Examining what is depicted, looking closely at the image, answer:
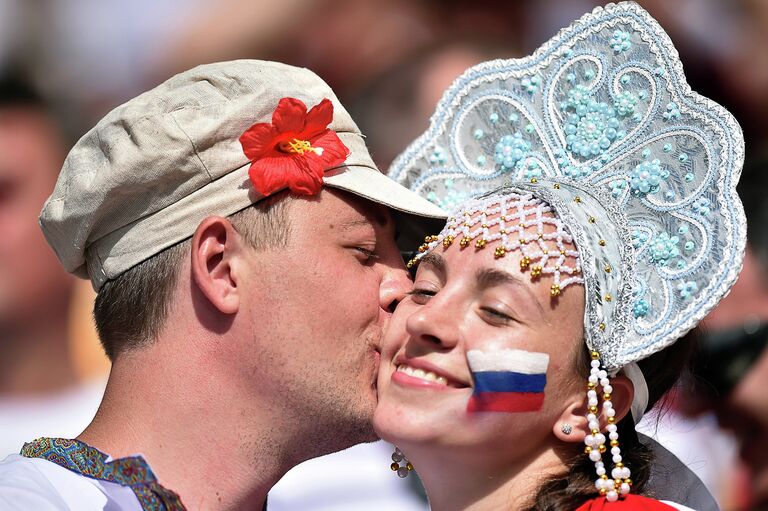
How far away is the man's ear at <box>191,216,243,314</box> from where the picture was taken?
8.98 ft

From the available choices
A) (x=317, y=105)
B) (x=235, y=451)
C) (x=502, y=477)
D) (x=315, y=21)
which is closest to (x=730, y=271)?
(x=502, y=477)

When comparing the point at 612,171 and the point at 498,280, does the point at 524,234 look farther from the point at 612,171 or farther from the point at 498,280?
the point at 612,171

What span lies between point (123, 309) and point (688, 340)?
5.30 feet

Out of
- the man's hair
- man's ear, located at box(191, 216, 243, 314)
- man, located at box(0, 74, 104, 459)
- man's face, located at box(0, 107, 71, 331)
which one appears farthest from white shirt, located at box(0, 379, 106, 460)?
man's ear, located at box(191, 216, 243, 314)

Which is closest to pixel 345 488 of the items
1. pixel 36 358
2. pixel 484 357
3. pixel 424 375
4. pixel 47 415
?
pixel 47 415

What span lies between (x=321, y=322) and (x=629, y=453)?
914mm

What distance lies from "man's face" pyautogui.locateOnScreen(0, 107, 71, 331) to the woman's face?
3.21 meters

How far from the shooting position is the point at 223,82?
286cm

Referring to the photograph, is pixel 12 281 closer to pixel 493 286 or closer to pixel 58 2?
pixel 58 2

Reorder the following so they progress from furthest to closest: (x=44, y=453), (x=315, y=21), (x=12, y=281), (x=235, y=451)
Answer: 1. (x=315, y=21)
2. (x=12, y=281)
3. (x=235, y=451)
4. (x=44, y=453)

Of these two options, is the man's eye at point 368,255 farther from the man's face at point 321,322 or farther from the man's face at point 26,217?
the man's face at point 26,217

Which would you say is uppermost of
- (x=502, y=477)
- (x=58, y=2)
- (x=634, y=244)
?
(x=58, y=2)

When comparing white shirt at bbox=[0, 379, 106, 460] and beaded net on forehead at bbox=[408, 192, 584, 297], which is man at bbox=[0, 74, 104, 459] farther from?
beaded net on forehead at bbox=[408, 192, 584, 297]

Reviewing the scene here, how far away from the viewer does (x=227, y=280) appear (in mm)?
2797
